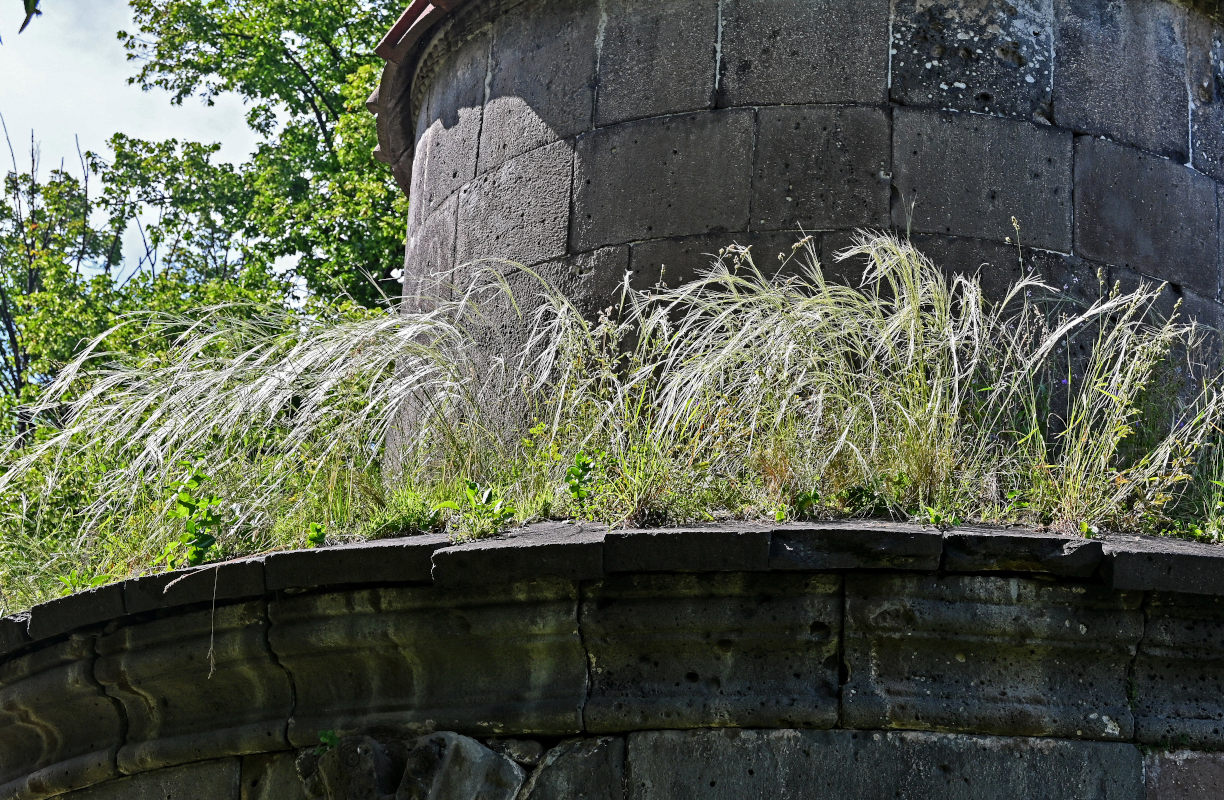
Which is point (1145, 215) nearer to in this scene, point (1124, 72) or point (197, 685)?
point (1124, 72)

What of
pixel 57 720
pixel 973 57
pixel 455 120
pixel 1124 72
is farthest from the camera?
pixel 455 120

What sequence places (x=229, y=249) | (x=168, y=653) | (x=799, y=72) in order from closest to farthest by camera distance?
(x=168, y=653) → (x=799, y=72) → (x=229, y=249)

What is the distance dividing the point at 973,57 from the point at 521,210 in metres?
1.79

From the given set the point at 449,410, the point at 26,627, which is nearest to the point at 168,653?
the point at 26,627

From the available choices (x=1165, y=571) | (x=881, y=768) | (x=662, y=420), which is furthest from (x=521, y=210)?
(x=1165, y=571)

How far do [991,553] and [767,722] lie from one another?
71cm

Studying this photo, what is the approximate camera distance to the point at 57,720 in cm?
451

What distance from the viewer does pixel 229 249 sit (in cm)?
1467

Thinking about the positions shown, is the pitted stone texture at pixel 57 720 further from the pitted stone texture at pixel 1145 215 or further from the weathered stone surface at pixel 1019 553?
the pitted stone texture at pixel 1145 215

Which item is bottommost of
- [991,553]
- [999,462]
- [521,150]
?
[991,553]

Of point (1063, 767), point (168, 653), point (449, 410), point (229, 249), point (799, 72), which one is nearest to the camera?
point (1063, 767)

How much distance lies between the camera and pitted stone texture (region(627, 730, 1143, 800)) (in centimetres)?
355

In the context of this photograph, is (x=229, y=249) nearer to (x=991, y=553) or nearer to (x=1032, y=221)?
(x=1032, y=221)

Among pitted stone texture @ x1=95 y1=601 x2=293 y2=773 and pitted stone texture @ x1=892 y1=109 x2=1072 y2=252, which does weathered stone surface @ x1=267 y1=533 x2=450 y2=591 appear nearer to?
pitted stone texture @ x1=95 y1=601 x2=293 y2=773
